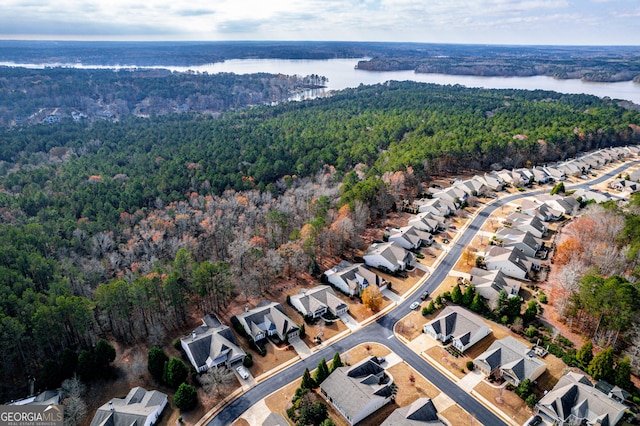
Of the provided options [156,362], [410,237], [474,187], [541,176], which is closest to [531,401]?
[410,237]

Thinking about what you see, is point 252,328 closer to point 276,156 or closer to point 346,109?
point 276,156

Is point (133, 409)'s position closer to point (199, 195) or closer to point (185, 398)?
point (185, 398)

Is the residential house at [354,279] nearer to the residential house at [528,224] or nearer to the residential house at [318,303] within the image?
the residential house at [318,303]

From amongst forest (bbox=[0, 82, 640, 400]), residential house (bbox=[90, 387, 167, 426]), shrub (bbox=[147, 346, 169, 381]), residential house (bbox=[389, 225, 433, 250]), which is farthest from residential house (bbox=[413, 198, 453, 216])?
residential house (bbox=[90, 387, 167, 426])

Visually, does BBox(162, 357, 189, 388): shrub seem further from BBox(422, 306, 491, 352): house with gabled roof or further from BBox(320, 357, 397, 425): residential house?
BBox(422, 306, 491, 352): house with gabled roof

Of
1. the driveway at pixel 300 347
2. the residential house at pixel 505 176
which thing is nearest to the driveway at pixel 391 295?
the driveway at pixel 300 347

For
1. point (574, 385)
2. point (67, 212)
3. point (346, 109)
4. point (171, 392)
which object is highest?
point (346, 109)

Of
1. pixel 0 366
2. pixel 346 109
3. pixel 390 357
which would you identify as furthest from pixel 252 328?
pixel 346 109
